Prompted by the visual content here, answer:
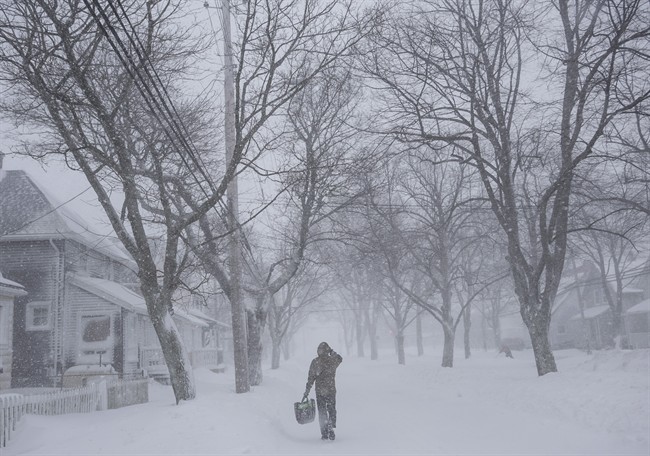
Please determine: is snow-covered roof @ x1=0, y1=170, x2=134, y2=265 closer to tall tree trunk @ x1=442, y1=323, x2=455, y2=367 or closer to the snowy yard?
the snowy yard

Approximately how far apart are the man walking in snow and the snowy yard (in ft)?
1.06

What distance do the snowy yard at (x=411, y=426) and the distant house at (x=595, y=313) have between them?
3533cm

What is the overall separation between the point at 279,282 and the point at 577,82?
10.7 metres

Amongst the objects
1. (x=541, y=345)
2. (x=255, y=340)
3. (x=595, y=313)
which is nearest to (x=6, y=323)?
(x=255, y=340)

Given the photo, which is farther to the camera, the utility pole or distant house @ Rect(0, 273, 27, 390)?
distant house @ Rect(0, 273, 27, 390)

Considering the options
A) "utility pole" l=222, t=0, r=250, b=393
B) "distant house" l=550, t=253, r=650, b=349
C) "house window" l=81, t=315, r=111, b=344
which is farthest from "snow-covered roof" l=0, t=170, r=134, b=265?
"distant house" l=550, t=253, r=650, b=349

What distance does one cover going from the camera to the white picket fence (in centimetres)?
984

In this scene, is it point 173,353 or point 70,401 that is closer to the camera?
point 173,353

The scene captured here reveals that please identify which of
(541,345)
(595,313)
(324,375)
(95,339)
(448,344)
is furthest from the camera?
(595,313)

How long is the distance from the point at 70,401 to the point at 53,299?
1142cm

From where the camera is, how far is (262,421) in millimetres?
10219

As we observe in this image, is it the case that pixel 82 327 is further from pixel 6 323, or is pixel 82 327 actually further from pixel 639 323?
pixel 639 323

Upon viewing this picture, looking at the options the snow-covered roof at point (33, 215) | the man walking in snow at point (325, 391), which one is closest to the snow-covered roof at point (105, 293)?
the snow-covered roof at point (33, 215)

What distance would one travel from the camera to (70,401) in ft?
41.3
